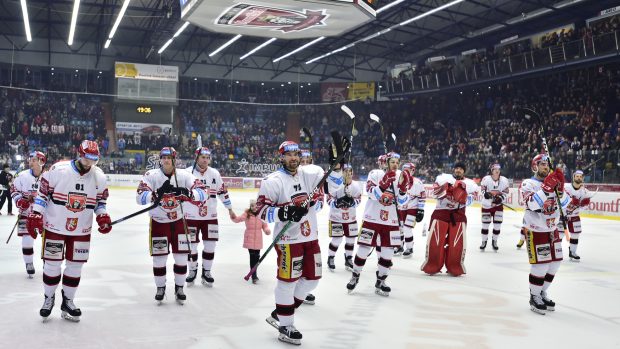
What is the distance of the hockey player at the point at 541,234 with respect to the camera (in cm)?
614

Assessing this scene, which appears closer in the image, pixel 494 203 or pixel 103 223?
pixel 103 223

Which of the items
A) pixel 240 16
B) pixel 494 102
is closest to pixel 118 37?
pixel 240 16

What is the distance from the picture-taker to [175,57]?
36156 millimetres

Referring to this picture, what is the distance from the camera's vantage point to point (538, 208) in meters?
6.09

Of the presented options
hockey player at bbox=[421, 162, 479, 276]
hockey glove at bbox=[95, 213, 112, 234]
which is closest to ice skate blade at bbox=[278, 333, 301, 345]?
hockey glove at bbox=[95, 213, 112, 234]

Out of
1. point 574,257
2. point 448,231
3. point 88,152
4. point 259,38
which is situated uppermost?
point 259,38

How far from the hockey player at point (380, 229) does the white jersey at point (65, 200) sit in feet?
10.1

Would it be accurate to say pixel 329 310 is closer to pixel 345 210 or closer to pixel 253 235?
pixel 253 235

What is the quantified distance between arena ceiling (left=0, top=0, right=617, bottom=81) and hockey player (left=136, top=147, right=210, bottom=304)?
17838mm

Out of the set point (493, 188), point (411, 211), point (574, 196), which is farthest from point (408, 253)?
point (574, 196)

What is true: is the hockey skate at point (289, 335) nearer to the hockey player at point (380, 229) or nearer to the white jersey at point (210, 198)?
the hockey player at point (380, 229)

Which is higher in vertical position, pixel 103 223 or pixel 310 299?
pixel 103 223

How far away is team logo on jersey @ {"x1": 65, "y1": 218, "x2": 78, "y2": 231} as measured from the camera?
5.38m

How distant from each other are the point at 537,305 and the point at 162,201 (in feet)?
13.4
